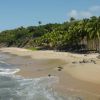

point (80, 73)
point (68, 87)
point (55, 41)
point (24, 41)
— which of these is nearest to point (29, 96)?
point (68, 87)

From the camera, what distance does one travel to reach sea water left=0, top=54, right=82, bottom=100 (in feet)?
85.9

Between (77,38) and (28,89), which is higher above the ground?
(77,38)

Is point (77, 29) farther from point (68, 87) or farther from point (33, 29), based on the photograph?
point (33, 29)

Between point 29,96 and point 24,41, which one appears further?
point 24,41

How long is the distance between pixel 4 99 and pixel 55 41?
6685cm

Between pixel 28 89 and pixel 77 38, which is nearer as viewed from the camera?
pixel 28 89

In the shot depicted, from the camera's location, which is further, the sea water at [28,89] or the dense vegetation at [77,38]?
the dense vegetation at [77,38]

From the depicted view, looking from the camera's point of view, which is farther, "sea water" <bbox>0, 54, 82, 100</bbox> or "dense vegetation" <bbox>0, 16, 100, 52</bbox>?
"dense vegetation" <bbox>0, 16, 100, 52</bbox>

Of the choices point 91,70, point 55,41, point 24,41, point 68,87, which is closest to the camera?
point 68,87

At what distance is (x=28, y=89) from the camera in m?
30.2

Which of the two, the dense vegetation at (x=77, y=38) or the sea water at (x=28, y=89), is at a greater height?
the dense vegetation at (x=77, y=38)

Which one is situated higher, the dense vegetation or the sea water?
the dense vegetation

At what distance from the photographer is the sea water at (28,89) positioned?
2619cm

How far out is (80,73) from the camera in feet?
122
